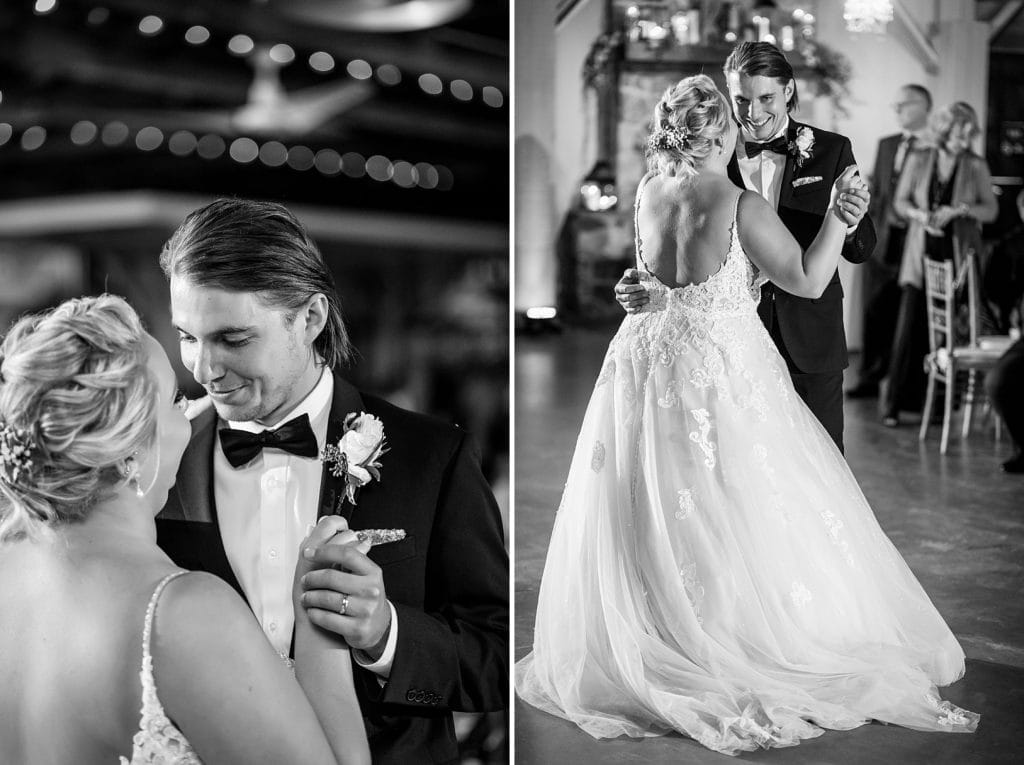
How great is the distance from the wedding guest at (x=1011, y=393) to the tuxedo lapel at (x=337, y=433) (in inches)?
73.7

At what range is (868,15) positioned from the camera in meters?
3.07

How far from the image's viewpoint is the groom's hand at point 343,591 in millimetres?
2469

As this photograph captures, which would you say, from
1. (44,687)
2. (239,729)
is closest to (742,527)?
(239,729)

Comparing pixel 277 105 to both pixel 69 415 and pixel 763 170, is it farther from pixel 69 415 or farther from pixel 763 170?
pixel 763 170

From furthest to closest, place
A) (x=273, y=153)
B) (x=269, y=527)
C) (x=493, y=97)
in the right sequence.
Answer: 1. (x=493, y=97)
2. (x=273, y=153)
3. (x=269, y=527)

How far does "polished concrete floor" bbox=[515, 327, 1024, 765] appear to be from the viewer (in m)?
3.06

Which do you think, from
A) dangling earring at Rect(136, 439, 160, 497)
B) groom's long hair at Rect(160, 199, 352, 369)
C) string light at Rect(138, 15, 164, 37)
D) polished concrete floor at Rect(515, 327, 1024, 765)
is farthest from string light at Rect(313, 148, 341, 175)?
dangling earring at Rect(136, 439, 160, 497)

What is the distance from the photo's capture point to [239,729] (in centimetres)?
186

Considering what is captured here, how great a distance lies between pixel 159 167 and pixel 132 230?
0.17m

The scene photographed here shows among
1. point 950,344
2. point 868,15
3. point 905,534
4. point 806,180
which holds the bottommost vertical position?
point 905,534

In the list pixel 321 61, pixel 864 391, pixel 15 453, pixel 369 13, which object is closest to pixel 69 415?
pixel 15 453

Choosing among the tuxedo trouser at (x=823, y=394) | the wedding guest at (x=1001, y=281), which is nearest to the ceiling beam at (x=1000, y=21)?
the wedding guest at (x=1001, y=281)

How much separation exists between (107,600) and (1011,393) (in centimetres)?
260

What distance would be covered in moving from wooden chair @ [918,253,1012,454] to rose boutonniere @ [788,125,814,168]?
512mm
